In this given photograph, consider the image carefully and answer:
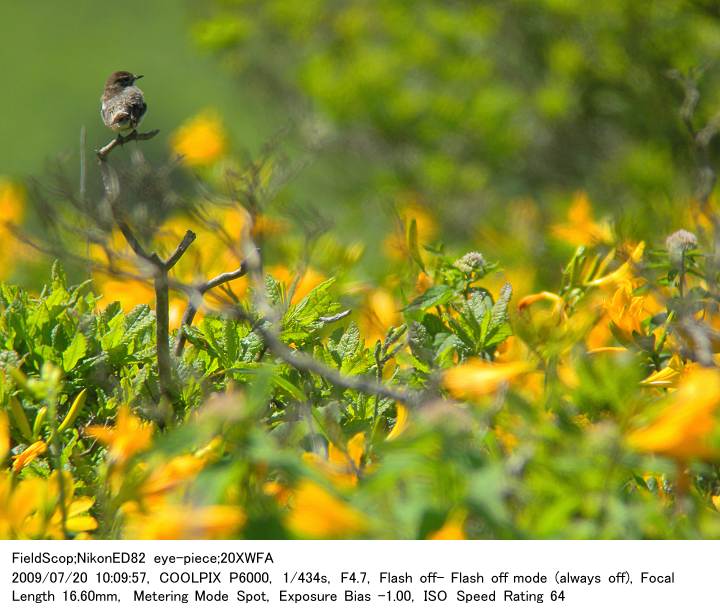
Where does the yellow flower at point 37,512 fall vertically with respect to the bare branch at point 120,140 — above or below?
below

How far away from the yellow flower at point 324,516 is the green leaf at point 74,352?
0.61 m

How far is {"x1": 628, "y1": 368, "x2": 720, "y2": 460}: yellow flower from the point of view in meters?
0.83

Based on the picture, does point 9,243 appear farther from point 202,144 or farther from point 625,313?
point 625,313

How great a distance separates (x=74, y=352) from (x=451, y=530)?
645mm

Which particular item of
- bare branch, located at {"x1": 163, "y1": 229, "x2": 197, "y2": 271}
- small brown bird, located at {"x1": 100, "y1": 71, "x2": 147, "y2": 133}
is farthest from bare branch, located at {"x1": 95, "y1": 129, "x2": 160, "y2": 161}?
bare branch, located at {"x1": 163, "y1": 229, "x2": 197, "y2": 271}

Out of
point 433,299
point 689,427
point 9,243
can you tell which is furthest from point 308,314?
point 9,243

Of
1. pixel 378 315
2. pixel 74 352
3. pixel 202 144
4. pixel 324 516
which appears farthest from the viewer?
pixel 202 144

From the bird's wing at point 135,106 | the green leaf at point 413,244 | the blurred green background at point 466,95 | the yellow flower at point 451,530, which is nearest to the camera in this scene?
the yellow flower at point 451,530

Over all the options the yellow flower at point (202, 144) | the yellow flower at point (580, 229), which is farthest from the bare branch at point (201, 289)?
the yellow flower at point (202, 144)

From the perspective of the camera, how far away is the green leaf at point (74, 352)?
4.39 feet

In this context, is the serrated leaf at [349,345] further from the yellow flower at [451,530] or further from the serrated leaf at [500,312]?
the yellow flower at [451,530]

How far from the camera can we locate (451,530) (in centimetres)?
92

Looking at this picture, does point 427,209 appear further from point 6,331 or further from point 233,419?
point 233,419

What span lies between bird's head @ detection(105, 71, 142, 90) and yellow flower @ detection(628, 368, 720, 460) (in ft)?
3.47
